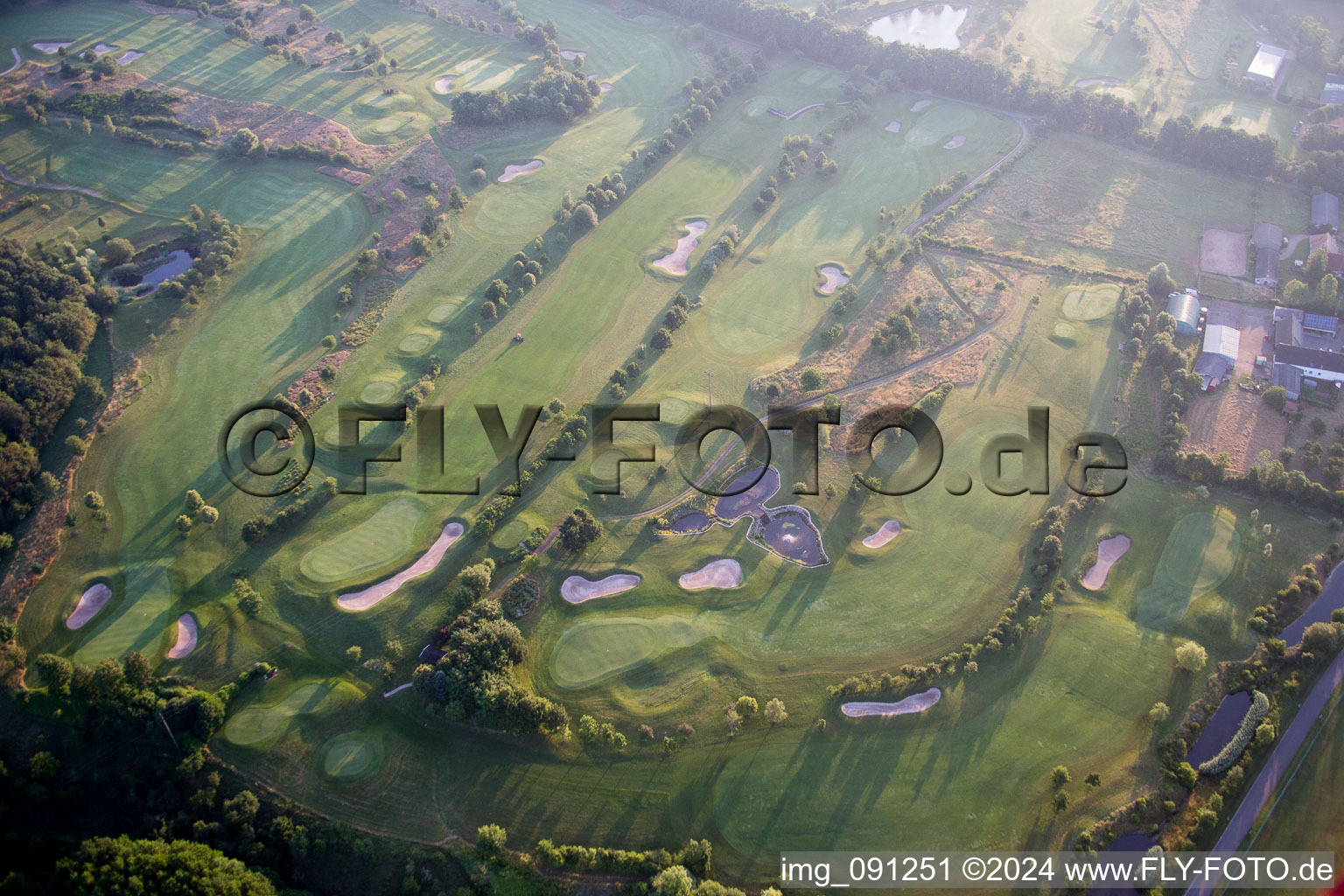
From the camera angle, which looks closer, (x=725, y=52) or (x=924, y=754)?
(x=924, y=754)

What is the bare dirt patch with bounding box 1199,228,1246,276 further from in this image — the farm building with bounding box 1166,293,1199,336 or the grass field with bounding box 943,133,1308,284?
the farm building with bounding box 1166,293,1199,336

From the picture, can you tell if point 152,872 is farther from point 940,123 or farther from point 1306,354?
point 940,123

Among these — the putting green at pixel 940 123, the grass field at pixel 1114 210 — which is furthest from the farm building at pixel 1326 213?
the putting green at pixel 940 123

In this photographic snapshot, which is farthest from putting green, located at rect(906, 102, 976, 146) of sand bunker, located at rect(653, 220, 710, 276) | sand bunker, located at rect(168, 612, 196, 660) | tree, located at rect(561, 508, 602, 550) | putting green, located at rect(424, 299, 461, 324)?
sand bunker, located at rect(168, 612, 196, 660)

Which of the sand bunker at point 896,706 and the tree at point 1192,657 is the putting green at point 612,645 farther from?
the tree at point 1192,657

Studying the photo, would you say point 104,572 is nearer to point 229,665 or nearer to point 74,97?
point 229,665

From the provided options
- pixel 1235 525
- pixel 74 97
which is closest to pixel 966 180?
pixel 1235 525
